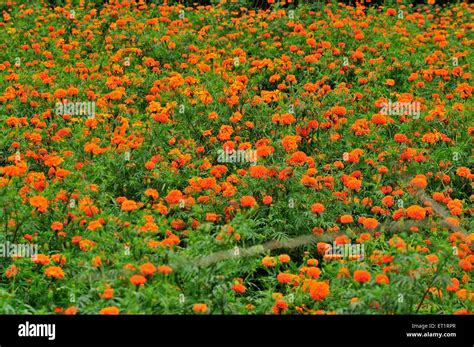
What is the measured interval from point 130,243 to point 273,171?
1603mm

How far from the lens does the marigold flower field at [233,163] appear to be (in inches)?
187

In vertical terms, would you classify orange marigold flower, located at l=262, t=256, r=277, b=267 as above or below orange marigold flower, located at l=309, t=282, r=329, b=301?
above

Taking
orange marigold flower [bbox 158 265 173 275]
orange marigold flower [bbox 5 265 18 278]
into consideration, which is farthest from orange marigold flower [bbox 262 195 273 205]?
orange marigold flower [bbox 5 265 18 278]

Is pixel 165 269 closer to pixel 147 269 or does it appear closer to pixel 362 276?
pixel 147 269

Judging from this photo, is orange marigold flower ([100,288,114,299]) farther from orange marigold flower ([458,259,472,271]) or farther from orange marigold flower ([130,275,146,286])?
orange marigold flower ([458,259,472,271])

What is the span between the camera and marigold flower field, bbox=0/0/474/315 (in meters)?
4.74

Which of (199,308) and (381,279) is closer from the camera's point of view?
(199,308)

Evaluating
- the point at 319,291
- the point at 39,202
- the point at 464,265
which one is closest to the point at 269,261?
the point at 319,291

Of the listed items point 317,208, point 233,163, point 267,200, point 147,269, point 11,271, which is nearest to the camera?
point 147,269

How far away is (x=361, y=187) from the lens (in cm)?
672

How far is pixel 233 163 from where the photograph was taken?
705cm

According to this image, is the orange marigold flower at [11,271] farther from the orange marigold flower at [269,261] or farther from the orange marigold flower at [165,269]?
the orange marigold flower at [269,261]

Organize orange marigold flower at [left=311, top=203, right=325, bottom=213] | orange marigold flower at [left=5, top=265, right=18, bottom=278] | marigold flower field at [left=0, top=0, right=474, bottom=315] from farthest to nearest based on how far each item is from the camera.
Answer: orange marigold flower at [left=311, top=203, right=325, bottom=213] < orange marigold flower at [left=5, top=265, right=18, bottom=278] < marigold flower field at [left=0, top=0, right=474, bottom=315]

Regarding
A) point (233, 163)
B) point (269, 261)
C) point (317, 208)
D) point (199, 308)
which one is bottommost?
point (199, 308)
